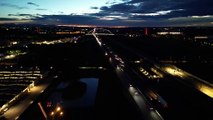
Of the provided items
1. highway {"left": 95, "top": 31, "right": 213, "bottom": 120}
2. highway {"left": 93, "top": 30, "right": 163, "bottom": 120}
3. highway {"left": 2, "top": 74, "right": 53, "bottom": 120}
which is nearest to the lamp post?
highway {"left": 2, "top": 74, "right": 53, "bottom": 120}

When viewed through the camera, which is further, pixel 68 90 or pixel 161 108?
pixel 68 90

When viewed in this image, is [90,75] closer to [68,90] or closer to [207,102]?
[68,90]

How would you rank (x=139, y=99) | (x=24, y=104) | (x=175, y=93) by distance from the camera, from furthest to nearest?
(x=175, y=93) → (x=24, y=104) → (x=139, y=99)

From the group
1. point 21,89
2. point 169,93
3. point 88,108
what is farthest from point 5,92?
point 169,93

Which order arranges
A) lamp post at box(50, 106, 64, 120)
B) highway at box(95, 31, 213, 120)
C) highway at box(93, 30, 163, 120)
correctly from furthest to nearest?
highway at box(95, 31, 213, 120) < lamp post at box(50, 106, 64, 120) < highway at box(93, 30, 163, 120)

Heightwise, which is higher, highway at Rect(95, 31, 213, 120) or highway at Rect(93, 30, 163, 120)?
highway at Rect(93, 30, 163, 120)

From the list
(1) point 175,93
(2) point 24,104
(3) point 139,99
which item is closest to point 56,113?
(2) point 24,104

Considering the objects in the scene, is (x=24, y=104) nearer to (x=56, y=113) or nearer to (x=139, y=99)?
(x=56, y=113)

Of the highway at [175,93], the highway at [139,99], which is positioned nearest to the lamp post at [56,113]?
the highway at [139,99]

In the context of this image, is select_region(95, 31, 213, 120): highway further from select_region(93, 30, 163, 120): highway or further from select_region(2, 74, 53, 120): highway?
select_region(2, 74, 53, 120): highway

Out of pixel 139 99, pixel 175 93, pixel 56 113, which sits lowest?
pixel 56 113

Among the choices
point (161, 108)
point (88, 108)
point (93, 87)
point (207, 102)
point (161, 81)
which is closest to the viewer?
point (161, 108)
